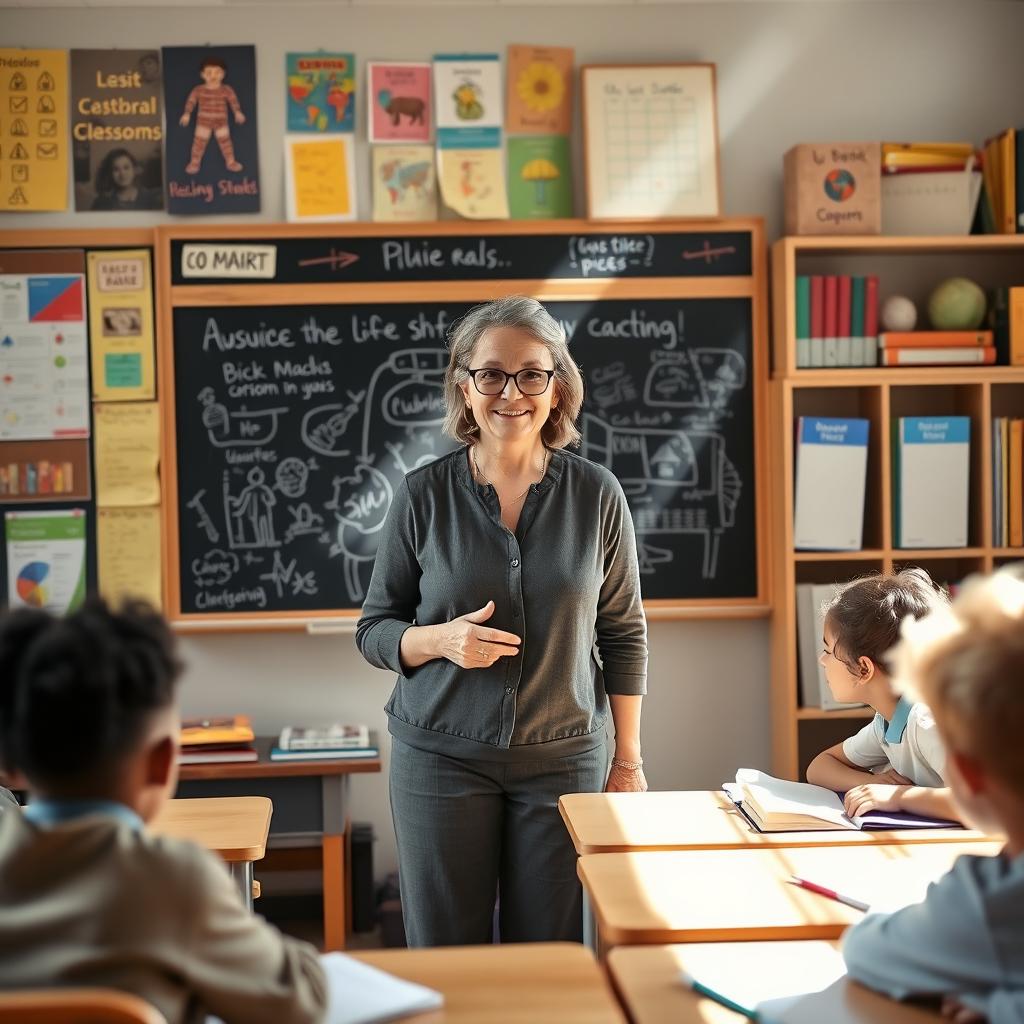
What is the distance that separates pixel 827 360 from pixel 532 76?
129cm

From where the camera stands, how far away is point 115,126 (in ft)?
12.6

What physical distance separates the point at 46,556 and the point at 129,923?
9.91 feet

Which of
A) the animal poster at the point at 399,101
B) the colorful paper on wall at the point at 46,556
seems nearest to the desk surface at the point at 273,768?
the colorful paper on wall at the point at 46,556

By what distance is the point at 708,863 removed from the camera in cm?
189

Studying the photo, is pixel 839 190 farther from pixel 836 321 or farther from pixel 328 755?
pixel 328 755

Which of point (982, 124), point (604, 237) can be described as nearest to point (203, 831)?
point (604, 237)

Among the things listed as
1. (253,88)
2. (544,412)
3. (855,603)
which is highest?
(253,88)

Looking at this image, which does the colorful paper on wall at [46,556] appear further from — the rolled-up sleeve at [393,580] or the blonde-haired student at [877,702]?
the blonde-haired student at [877,702]

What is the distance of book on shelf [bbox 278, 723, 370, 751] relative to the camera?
3.61m

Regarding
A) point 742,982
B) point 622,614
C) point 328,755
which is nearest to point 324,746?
point 328,755

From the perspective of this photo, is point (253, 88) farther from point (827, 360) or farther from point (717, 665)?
point (717, 665)

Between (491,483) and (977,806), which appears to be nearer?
(977,806)

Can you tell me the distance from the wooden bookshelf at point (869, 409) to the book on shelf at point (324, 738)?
133cm

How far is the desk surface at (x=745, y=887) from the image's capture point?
1.60 m
